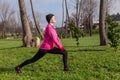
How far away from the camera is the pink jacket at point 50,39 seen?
9.06 meters

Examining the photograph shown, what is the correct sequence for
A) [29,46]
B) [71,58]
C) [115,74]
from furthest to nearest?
1. [29,46]
2. [71,58]
3. [115,74]

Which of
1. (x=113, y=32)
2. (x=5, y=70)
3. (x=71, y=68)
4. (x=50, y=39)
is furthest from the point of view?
(x=113, y=32)

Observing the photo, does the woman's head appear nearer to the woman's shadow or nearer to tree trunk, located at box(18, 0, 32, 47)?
the woman's shadow

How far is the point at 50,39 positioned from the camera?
9.13 metres

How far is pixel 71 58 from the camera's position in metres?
12.5

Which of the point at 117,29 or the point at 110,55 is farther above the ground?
the point at 117,29

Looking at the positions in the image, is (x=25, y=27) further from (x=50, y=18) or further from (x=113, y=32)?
(x=50, y=18)

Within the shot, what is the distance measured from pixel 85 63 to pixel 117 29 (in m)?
3.34

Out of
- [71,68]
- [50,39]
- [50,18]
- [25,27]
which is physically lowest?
[71,68]

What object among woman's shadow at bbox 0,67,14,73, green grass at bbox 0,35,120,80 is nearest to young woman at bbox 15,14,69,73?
green grass at bbox 0,35,120,80

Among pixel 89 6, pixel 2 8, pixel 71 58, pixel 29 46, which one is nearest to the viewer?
pixel 71 58

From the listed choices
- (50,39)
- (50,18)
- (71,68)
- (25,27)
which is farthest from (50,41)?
(25,27)

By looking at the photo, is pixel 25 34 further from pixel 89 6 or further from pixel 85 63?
pixel 89 6

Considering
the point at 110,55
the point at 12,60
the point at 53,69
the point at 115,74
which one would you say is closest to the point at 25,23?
the point at 12,60
